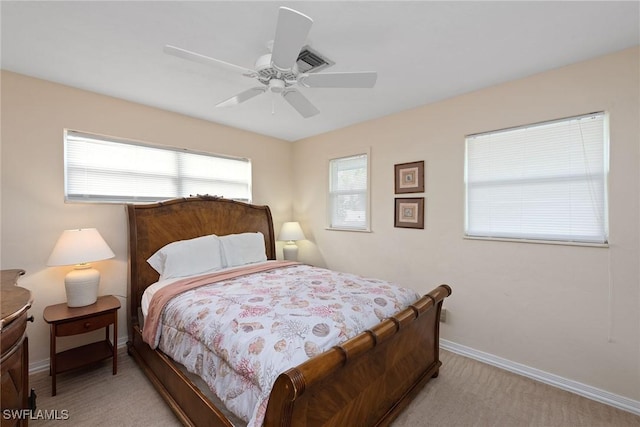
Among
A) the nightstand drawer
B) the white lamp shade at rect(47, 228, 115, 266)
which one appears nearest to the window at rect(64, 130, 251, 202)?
the white lamp shade at rect(47, 228, 115, 266)

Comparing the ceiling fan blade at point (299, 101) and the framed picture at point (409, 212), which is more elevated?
the ceiling fan blade at point (299, 101)

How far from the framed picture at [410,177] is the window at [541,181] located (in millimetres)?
463

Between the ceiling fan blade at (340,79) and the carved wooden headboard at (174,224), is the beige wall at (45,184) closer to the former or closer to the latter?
the carved wooden headboard at (174,224)

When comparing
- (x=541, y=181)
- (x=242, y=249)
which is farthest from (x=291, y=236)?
(x=541, y=181)

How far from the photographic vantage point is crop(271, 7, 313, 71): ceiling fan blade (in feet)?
3.97

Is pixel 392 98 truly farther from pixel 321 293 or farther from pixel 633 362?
pixel 633 362

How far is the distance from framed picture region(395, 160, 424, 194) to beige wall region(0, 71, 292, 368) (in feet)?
9.27

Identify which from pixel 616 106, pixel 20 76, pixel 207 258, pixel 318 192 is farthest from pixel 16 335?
pixel 616 106

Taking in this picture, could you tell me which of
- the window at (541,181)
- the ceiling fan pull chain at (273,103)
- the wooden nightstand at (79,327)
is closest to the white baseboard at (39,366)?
the wooden nightstand at (79,327)

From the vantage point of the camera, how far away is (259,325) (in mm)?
1547

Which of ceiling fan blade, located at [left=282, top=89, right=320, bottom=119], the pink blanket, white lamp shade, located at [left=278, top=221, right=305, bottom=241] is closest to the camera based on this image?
ceiling fan blade, located at [left=282, top=89, right=320, bottom=119]

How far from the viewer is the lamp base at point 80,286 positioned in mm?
2318

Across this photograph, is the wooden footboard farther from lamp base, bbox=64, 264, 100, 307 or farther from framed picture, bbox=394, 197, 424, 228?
lamp base, bbox=64, 264, 100, 307

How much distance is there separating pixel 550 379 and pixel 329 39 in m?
3.17
